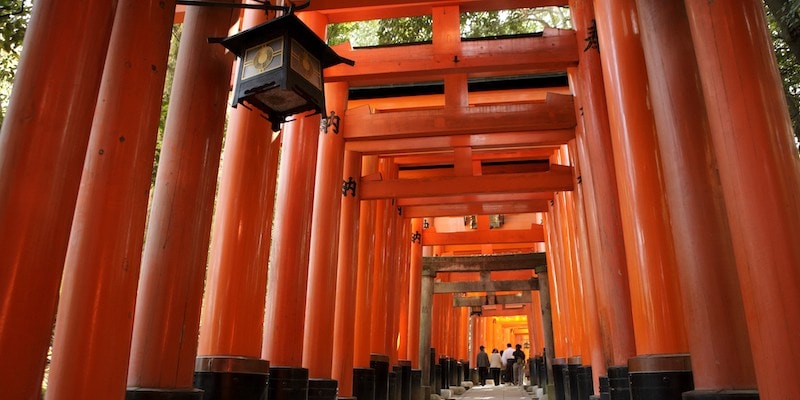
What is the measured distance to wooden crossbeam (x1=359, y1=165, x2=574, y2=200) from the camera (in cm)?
802

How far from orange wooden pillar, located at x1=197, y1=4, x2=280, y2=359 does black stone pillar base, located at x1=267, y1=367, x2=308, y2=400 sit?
973mm

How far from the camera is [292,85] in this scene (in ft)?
10.5

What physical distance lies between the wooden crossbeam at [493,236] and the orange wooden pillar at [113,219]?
11.1 meters

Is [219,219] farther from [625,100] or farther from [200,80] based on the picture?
[625,100]

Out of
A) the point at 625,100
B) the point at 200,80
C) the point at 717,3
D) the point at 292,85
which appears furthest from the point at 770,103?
the point at 200,80

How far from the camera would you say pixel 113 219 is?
2.57m

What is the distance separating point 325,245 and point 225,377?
2.93 m

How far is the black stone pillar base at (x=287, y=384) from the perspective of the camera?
496cm

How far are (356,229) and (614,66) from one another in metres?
4.67

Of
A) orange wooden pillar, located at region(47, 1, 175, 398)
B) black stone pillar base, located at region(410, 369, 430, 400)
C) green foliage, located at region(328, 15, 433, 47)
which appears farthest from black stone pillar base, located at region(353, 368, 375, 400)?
orange wooden pillar, located at region(47, 1, 175, 398)

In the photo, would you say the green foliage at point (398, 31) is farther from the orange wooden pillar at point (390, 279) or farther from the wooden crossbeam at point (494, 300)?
the wooden crossbeam at point (494, 300)

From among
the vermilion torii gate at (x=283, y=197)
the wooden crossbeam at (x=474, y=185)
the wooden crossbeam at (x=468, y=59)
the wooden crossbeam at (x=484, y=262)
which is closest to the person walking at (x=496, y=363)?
the wooden crossbeam at (x=484, y=262)

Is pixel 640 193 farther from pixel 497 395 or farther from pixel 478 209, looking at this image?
pixel 497 395

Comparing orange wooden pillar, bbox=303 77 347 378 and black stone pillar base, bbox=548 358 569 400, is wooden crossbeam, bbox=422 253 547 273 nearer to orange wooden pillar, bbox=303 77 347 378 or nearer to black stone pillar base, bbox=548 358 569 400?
black stone pillar base, bbox=548 358 569 400
